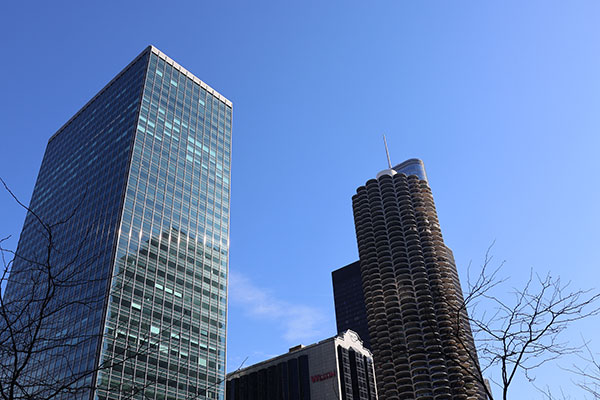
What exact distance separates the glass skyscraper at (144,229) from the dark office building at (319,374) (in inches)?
1546

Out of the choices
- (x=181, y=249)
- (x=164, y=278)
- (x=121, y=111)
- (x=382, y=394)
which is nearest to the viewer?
(x=164, y=278)

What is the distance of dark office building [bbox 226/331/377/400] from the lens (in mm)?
125875

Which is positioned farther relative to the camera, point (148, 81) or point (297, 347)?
point (297, 347)

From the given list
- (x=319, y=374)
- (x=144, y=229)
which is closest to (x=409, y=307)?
(x=319, y=374)

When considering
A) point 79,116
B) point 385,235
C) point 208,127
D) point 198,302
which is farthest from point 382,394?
point 79,116

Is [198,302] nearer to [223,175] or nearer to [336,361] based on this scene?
[223,175]

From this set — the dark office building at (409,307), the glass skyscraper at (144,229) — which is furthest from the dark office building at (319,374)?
the glass skyscraper at (144,229)

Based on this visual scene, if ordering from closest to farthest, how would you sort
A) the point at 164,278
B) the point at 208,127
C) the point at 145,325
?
the point at 145,325 → the point at 164,278 → the point at 208,127

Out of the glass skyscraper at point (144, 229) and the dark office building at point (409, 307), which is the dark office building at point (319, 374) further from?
the glass skyscraper at point (144, 229)

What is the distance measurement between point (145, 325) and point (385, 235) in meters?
128

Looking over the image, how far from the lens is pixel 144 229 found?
323 ft

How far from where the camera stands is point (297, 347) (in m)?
143

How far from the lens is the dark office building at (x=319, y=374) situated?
125875 mm

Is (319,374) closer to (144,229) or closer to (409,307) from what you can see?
(409,307)
